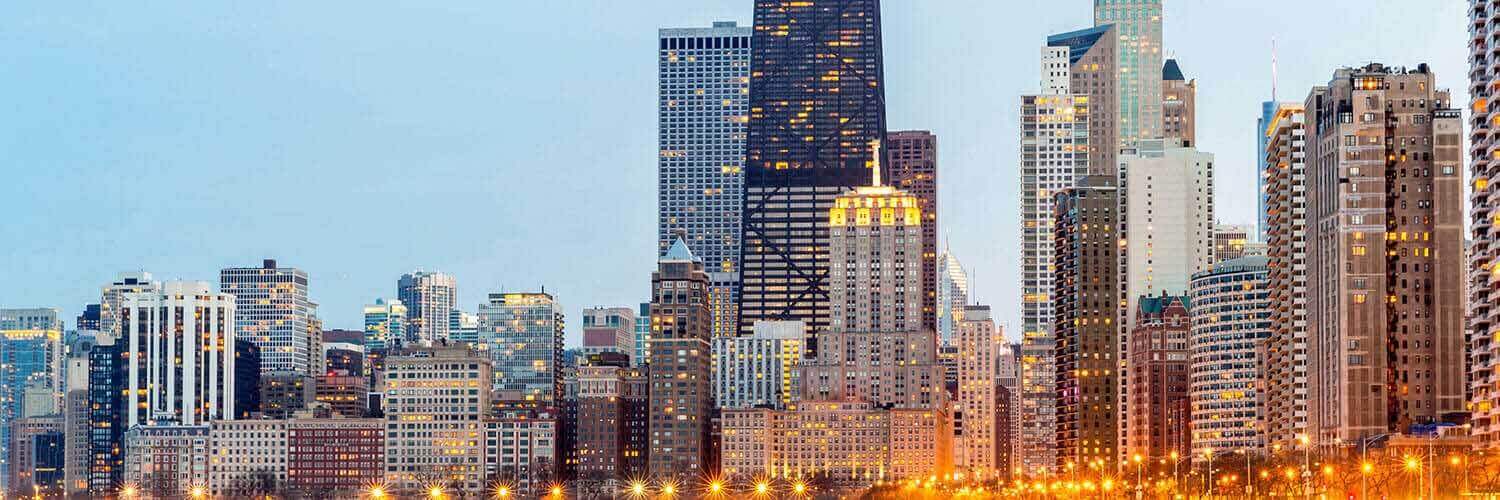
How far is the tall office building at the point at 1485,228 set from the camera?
16862 centimetres

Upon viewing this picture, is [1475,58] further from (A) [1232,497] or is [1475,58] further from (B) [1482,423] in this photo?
(A) [1232,497]

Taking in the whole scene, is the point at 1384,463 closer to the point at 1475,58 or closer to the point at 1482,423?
the point at 1482,423

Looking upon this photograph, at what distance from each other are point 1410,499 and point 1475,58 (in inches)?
1571

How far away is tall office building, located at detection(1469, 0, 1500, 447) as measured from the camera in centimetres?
16862

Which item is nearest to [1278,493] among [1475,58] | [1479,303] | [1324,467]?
[1324,467]

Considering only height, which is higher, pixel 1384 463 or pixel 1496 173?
pixel 1496 173

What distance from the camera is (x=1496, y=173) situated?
169m

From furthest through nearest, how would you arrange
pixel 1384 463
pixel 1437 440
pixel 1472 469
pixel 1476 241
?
pixel 1437 440 < pixel 1476 241 < pixel 1384 463 < pixel 1472 469

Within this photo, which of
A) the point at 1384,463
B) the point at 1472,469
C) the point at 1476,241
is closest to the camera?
the point at 1472,469

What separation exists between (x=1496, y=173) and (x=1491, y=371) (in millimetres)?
14760

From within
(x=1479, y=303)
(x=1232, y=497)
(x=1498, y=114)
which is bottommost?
(x=1232, y=497)

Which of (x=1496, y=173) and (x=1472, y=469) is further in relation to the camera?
(x=1496, y=173)

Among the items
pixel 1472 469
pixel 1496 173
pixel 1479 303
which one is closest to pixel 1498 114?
pixel 1496 173

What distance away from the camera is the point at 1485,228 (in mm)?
175125
